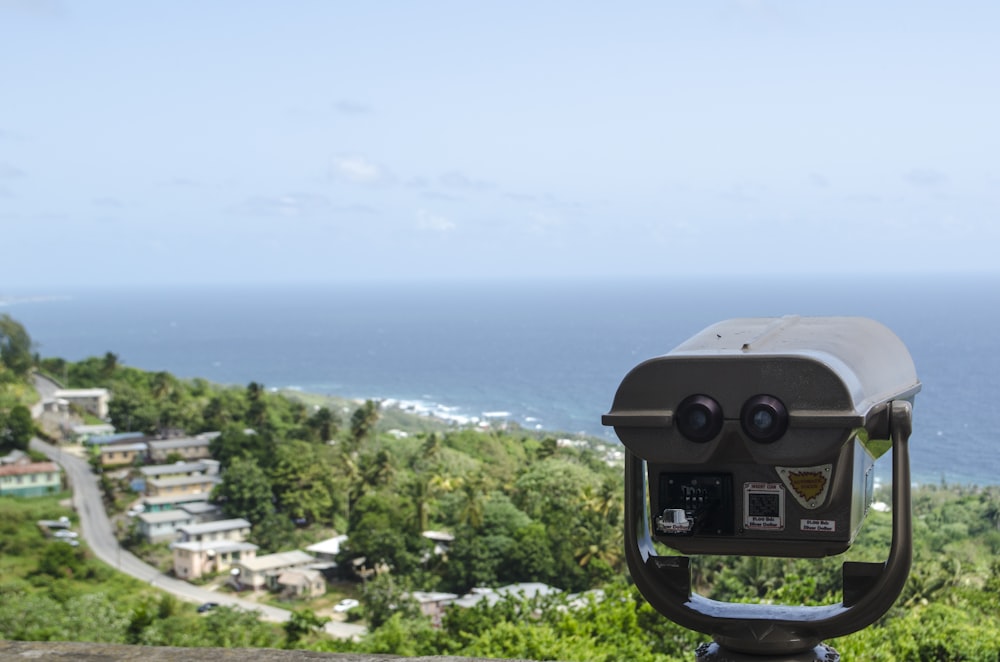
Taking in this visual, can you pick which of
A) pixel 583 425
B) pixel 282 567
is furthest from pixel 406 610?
pixel 583 425

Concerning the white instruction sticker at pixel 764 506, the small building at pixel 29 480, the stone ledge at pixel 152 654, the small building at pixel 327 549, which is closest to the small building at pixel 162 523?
the small building at pixel 29 480

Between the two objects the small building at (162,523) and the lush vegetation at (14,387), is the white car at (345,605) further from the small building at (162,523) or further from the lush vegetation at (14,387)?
the lush vegetation at (14,387)

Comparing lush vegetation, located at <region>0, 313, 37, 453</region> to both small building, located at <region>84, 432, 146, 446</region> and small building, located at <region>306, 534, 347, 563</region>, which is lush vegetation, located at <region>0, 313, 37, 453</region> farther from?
small building, located at <region>306, 534, 347, 563</region>

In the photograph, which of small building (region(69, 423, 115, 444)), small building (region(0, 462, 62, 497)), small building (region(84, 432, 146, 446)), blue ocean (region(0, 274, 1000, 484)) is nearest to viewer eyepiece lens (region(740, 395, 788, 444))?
blue ocean (region(0, 274, 1000, 484))

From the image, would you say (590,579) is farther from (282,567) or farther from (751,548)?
(751,548)

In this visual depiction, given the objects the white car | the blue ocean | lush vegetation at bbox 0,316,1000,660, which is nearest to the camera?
lush vegetation at bbox 0,316,1000,660
